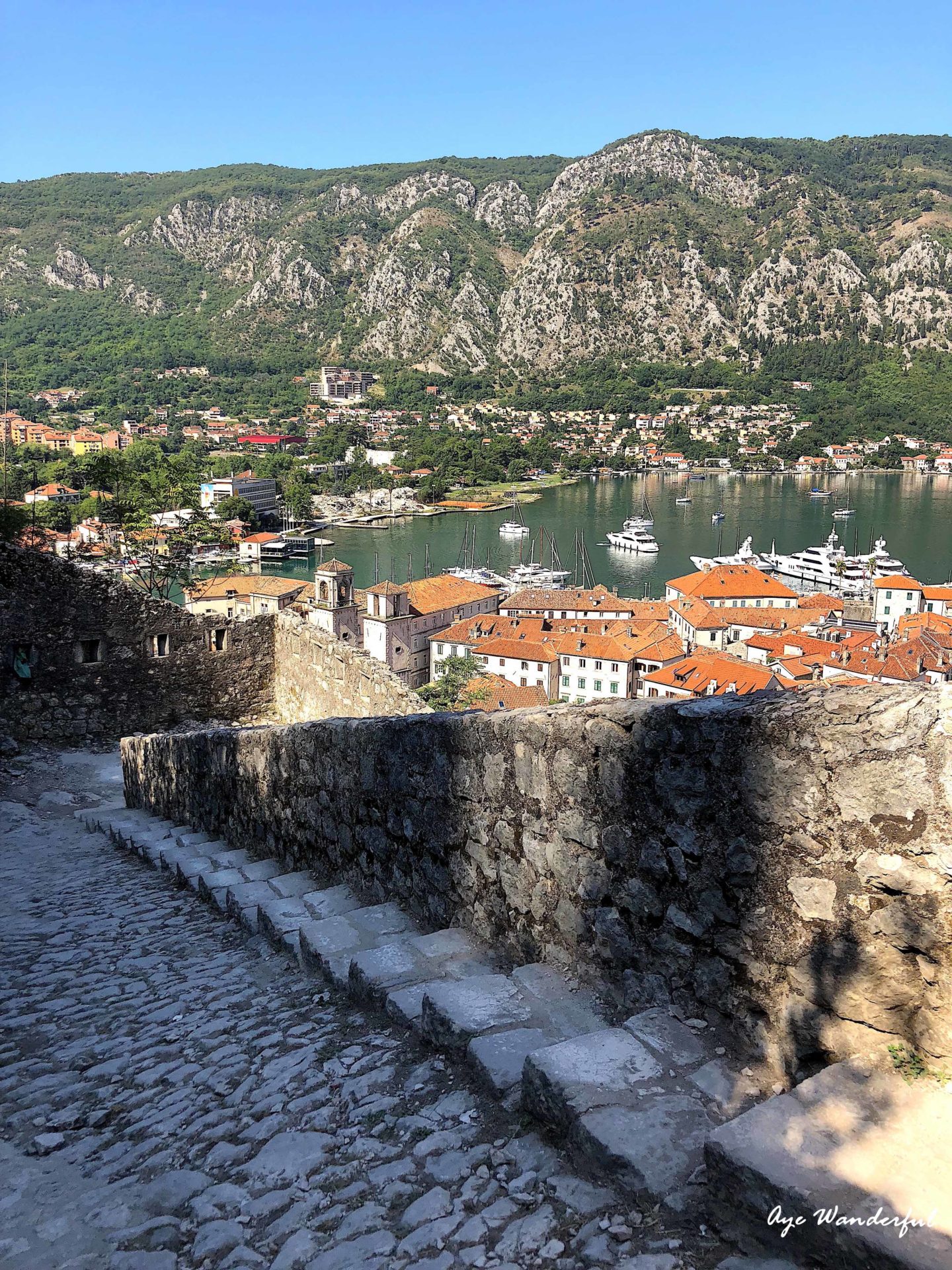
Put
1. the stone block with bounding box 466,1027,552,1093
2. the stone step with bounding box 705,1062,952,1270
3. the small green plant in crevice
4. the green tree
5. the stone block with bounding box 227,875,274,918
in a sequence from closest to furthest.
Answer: the stone step with bounding box 705,1062,952,1270
the small green plant in crevice
the stone block with bounding box 466,1027,552,1093
the stone block with bounding box 227,875,274,918
the green tree

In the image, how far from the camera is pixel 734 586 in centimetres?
5047

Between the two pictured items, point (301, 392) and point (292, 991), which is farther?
point (301, 392)

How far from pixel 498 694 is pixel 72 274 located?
182m

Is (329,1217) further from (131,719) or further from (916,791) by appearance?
(131,719)

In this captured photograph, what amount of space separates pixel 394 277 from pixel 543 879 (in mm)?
183686

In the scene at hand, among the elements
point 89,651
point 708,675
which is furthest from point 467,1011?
point 708,675

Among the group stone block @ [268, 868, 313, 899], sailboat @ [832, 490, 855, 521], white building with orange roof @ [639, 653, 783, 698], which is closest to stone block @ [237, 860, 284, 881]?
stone block @ [268, 868, 313, 899]

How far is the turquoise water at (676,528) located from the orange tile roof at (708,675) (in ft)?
82.5

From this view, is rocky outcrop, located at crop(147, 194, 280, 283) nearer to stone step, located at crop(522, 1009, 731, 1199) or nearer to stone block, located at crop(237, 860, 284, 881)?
stone block, located at crop(237, 860, 284, 881)

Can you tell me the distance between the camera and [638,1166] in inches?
69.6

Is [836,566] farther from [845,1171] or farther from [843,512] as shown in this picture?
[845,1171]

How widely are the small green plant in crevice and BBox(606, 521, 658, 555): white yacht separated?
7081 centimetres

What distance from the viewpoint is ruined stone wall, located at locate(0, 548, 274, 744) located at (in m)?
10.6

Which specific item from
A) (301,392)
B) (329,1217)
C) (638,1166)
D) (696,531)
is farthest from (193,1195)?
(301,392)
